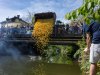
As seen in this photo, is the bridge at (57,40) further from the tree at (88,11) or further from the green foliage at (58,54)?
the tree at (88,11)

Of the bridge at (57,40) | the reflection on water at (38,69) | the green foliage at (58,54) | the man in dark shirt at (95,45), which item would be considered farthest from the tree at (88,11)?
the green foliage at (58,54)

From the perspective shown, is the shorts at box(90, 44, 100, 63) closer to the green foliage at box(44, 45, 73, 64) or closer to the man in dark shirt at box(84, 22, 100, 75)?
the man in dark shirt at box(84, 22, 100, 75)

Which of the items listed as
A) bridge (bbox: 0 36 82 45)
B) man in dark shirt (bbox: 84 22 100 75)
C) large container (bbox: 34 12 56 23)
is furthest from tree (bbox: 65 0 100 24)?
large container (bbox: 34 12 56 23)

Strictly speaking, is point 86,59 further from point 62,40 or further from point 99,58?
point 62,40

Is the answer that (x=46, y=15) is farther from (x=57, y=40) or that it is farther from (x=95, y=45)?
(x=95, y=45)

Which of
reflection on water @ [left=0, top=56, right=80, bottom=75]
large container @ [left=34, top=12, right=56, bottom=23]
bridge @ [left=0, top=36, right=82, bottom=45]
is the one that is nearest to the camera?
reflection on water @ [left=0, top=56, right=80, bottom=75]

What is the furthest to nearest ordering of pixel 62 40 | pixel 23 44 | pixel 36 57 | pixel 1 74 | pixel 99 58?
pixel 23 44, pixel 36 57, pixel 62 40, pixel 1 74, pixel 99 58

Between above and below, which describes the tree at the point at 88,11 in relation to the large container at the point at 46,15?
below

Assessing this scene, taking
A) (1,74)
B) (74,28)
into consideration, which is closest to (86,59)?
(1,74)

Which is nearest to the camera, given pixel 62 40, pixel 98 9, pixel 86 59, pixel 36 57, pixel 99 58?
pixel 98 9

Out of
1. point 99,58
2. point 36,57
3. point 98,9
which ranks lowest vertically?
point 36,57

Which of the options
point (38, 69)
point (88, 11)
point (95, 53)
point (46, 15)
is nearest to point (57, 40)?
point (46, 15)

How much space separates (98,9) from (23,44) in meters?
24.9

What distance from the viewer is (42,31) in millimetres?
27625
